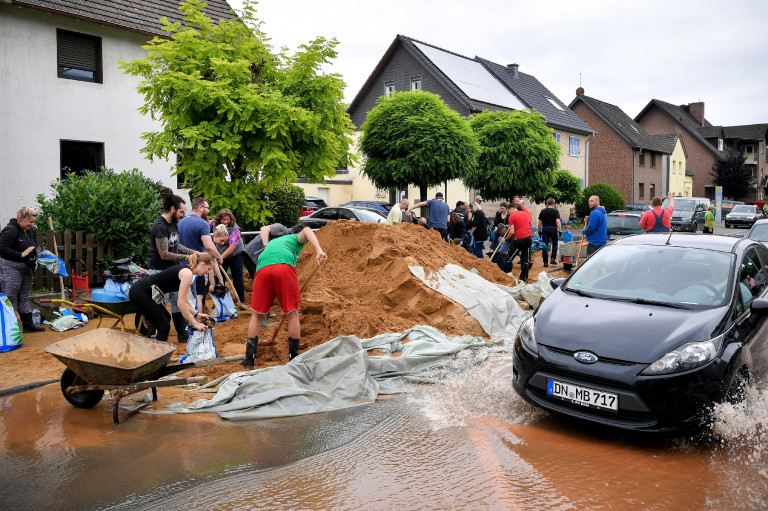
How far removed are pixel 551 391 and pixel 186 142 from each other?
31.0 ft

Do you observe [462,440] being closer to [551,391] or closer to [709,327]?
[551,391]

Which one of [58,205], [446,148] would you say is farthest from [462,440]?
[446,148]

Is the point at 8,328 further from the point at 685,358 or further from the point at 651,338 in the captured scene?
the point at 685,358

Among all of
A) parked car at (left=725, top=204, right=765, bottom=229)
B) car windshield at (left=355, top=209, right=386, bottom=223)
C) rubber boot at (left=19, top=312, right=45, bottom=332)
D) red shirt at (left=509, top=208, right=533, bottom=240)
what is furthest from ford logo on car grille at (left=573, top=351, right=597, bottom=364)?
parked car at (left=725, top=204, right=765, bottom=229)

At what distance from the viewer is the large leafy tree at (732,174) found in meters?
63.1

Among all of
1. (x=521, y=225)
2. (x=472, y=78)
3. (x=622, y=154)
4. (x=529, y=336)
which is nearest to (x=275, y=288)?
(x=529, y=336)

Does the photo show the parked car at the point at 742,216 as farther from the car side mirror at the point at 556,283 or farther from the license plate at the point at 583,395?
the license plate at the point at 583,395

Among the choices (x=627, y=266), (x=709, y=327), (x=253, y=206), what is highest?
(x=253, y=206)

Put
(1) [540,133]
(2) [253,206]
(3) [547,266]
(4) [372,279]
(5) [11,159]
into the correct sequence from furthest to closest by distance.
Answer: (1) [540,133] → (3) [547,266] → (5) [11,159] → (2) [253,206] → (4) [372,279]

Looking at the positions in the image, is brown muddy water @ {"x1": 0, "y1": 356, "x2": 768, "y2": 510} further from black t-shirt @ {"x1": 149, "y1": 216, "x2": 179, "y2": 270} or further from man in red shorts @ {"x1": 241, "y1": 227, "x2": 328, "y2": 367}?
black t-shirt @ {"x1": 149, "y1": 216, "x2": 179, "y2": 270}

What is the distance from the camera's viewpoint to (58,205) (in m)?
11.3

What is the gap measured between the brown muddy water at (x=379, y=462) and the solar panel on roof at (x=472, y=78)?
97.4ft

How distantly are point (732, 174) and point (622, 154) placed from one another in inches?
930

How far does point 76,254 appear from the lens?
419 inches
